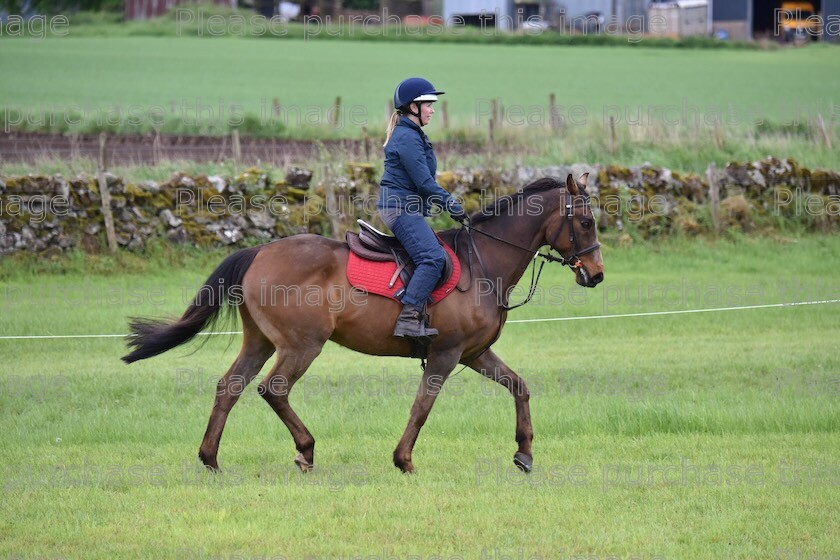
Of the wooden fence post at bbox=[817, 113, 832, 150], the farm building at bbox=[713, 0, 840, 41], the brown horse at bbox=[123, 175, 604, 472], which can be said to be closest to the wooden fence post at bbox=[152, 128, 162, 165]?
the wooden fence post at bbox=[817, 113, 832, 150]

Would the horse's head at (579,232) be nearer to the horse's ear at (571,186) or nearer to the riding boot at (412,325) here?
the horse's ear at (571,186)

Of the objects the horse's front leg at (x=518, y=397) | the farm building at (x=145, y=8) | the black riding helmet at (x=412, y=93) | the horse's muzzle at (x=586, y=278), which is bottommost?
the horse's front leg at (x=518, y=397)

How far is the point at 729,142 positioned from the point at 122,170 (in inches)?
526

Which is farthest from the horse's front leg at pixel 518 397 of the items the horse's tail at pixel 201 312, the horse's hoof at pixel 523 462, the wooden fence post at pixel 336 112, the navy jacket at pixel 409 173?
the wooden fence post at pixel 336 112

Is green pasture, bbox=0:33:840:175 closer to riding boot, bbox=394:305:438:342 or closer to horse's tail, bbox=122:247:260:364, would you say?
horse's tail, bbox=122:247:260:364

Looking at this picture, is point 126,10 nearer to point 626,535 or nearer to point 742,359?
point 742,359

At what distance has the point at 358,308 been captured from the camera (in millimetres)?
8000

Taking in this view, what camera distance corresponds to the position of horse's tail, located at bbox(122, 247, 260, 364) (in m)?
8.12

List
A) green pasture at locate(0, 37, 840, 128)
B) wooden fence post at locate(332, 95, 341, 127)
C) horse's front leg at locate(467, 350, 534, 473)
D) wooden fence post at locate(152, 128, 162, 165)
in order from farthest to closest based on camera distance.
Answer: green pasture at locate(0, 37, 840, 128), wooden fence post at locate(332, 95, 341, 127), wooden fence post at locate(152, 128, 162, 165), horse's front leg at locate(467, 350, 534, 473)

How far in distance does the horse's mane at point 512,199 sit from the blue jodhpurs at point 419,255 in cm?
62

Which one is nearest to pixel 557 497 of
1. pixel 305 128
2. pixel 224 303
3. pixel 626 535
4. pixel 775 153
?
pixel 626 535

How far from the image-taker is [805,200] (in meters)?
20.2

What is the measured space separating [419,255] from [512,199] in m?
1.02

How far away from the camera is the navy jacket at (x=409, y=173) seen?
26.1 feet
